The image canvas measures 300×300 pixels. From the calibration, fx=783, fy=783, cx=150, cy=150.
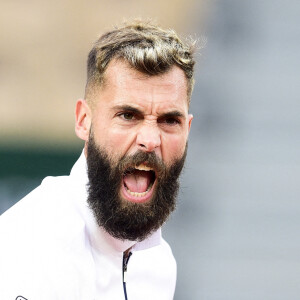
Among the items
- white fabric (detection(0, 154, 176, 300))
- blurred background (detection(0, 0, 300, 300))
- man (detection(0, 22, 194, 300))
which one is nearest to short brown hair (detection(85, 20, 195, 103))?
man (detection(0, 22, 194, 300))

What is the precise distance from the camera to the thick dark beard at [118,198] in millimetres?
3166

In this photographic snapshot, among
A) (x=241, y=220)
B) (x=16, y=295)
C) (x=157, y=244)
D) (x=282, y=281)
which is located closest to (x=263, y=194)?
(x=241, y=220)

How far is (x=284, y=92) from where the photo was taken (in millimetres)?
7949

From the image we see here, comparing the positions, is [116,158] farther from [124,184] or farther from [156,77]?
[156,77]

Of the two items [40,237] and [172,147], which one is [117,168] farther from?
[40,237]

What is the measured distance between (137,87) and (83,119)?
0.38 meters

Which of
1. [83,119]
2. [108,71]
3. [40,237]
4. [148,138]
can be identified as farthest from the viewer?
[83,119]

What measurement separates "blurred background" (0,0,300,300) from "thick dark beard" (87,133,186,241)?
3.88 meters

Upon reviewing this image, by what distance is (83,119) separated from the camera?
3377 mm

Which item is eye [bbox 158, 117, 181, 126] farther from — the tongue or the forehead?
the tongue

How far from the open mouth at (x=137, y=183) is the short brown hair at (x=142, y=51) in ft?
1.29

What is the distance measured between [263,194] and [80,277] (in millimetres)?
4842

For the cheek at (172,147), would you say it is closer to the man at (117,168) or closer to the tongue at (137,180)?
the man at (117,168)

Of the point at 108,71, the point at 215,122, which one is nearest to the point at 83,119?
the point at 108,71
